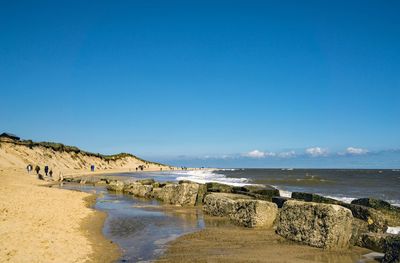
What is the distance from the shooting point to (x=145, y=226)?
13078 mm

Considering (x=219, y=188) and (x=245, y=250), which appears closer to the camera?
(x=245, y=250)

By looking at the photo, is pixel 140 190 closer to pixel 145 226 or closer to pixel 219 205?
pixel 219 205

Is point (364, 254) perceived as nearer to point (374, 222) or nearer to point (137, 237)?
point (374, 222)

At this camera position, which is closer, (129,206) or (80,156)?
(129,206)

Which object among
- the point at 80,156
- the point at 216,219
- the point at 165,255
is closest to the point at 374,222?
the point at 216,219

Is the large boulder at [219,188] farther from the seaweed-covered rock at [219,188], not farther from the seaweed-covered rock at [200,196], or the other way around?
the seaweed-covered rock at [200,196]

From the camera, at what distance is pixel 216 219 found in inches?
580

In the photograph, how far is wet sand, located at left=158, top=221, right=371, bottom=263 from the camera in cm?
883

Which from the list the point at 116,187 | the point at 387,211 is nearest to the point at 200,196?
the point at 387,211

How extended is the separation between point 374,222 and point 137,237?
7879 millimetres

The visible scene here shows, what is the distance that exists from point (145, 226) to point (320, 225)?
243 inches

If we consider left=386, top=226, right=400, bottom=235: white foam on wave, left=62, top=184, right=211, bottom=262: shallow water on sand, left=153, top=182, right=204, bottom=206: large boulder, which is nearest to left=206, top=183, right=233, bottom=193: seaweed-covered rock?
left=153, top=182, right=204, bottom=206: large boulder

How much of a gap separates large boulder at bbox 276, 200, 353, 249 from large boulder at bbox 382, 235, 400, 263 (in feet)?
5.67

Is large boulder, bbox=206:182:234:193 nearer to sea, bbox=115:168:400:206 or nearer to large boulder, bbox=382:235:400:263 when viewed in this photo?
sea, bbox=115:168:400:206
